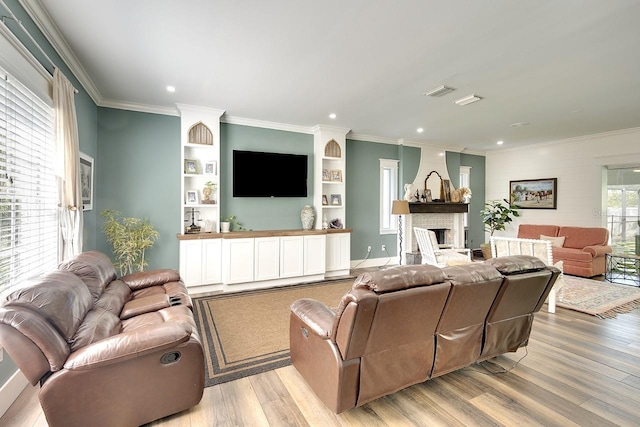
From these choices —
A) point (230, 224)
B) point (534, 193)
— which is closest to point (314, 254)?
point (230, 224)

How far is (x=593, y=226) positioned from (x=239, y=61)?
7.35 m

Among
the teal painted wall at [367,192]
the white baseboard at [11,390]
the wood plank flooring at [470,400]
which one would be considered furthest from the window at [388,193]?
the white baseboard at [11,390]

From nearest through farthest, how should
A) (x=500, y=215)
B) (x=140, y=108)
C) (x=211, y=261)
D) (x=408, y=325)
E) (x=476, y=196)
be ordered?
(x=408, y=325), (x=140, y=108), (x=211, y=261), (x=500, y=215), (x=476, y=196)

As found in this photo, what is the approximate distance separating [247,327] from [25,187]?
229cm

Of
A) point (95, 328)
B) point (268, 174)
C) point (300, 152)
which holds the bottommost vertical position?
point (95, 328)

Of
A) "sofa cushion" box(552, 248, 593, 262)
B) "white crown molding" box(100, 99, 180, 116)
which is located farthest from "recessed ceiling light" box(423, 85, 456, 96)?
"sofa cushion" box(552, 248, 593, 262)

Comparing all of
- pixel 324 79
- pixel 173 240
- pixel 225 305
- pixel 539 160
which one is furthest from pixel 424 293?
pixel 539 160

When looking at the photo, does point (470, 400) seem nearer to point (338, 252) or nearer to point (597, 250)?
point (338, 252)

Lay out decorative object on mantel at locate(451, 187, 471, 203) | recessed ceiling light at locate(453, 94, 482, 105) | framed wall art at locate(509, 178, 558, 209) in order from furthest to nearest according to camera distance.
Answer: decorative object on mantel at locate(451, 187, 471, 203), framed wall art at locate(509, 178, 558, 209), recessed ceiling light at locate(453, 94, 482, 105)

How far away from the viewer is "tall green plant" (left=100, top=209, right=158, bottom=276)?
4.06 metres

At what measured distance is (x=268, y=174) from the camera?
5.33 meters

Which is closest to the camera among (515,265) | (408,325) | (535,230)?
(408,325)

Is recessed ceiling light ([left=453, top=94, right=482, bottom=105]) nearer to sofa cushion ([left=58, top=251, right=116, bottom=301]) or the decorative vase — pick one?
the decorative vase

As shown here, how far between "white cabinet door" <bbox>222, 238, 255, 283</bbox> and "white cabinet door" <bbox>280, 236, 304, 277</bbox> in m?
0.52
